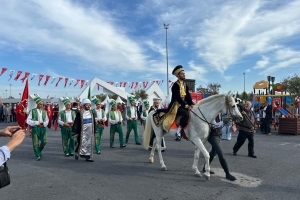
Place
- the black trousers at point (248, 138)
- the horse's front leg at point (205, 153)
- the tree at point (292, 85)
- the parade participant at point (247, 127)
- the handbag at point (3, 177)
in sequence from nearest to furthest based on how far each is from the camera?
1. the handbag at point (3, 177)
2. the horse's front leg at point (205, 153)
3. the black trousers at point (248, 138)
4. the parade participant at point (247, 127)
5. the tree at point (292, 85)

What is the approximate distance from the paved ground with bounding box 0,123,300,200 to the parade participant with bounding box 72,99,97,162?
0.27m

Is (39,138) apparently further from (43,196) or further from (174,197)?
(174,197)

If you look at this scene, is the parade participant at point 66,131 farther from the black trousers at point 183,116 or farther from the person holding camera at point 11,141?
the person holding camera at point 11,141

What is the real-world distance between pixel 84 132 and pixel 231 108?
14.5 feet

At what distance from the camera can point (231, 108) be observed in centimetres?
558

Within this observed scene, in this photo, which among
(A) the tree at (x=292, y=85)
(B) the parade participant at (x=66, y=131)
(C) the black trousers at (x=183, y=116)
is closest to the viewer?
(C) the black trousers at (x=183, y=116)

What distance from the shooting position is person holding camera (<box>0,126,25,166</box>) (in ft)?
6.98

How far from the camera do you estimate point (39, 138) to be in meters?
7.38

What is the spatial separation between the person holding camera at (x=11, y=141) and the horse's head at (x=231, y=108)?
14.6 ft

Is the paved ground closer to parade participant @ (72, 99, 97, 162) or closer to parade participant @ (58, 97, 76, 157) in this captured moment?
parade participant @ (72, 99, 97, 162)

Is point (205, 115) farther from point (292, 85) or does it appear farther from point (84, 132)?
point (292, 85)

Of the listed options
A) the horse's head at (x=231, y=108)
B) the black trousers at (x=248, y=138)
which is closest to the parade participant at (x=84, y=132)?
the horse's head at (x=231, y=108)

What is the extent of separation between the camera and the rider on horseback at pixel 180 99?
5.78 metres

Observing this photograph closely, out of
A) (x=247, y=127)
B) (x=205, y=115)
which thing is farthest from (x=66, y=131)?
(x=247, y=127)
